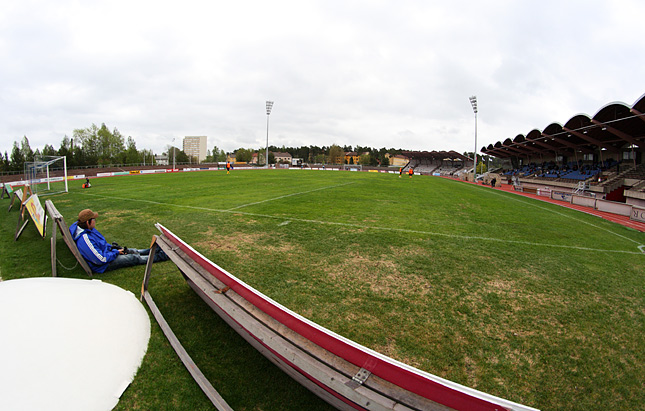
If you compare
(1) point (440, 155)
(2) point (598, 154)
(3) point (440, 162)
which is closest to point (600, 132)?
(2) point (598, 154)

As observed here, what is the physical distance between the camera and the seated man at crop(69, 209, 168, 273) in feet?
17.3

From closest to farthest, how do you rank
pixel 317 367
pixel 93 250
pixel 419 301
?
pixel 317 367 → pixel 419 301 → pixel 93 250

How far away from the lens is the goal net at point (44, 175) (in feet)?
62.2

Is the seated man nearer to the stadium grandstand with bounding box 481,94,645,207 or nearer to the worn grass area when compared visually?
the worn grass area

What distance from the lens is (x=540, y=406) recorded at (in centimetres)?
287

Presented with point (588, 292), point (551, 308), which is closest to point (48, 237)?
point (551, 308)

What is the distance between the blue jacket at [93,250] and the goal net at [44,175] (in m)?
17.5

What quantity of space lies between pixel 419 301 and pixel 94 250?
5827 mm

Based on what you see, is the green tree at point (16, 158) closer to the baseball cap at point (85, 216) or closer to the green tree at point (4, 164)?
the green tree at point (4, 164)

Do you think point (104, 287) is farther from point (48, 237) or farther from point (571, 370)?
point (571, 370)

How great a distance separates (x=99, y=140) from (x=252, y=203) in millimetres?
92353

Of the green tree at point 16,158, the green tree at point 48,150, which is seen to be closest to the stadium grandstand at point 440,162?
the green tree at point 16,158

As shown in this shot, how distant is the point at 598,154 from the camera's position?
36.6 meters

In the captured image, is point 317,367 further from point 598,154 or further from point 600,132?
point 598,154
